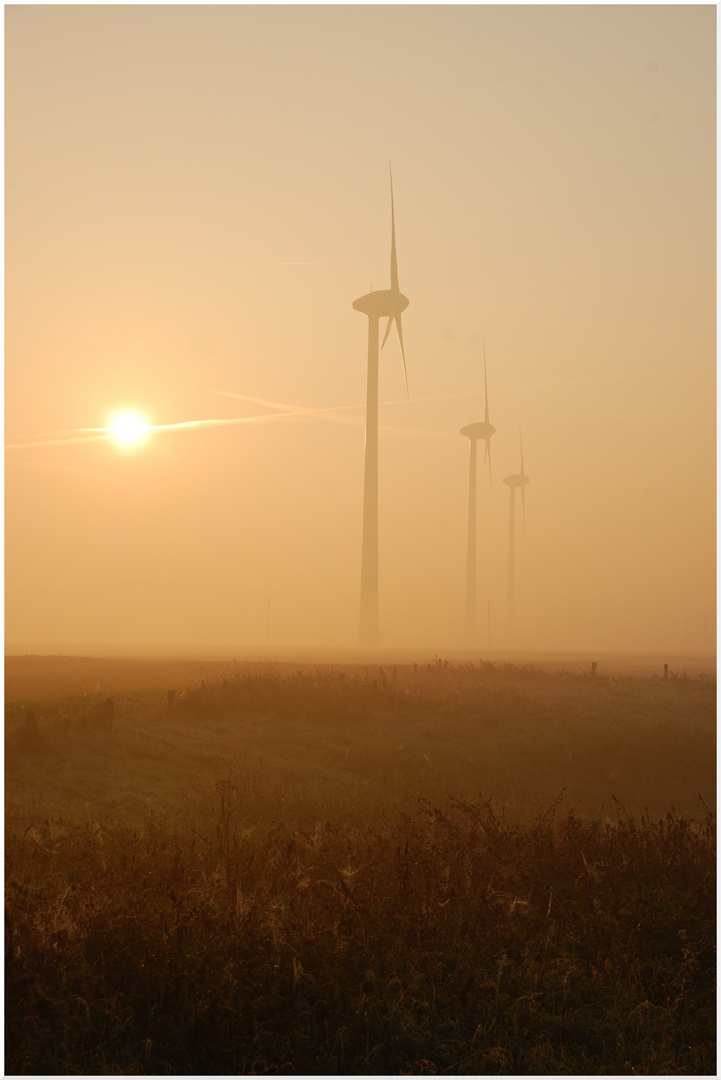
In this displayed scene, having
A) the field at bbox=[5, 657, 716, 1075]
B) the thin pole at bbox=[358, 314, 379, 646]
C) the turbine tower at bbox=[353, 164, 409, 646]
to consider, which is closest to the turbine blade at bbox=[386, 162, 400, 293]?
the turbine tower at bbox=[353, 164, 409, 646]

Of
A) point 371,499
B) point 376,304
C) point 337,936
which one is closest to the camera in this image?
point 337,936

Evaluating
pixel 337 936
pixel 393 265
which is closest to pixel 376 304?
pixel 393 265

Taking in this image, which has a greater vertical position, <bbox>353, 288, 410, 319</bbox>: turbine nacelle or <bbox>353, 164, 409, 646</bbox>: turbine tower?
<bbox>353, 288, 410, 319</bbox>: turbine nacelle

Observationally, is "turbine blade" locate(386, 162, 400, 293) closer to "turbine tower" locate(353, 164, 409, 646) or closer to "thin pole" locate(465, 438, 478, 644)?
"turbine tower" locate(353, 164, 409, 646)

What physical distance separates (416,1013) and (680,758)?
808 inches

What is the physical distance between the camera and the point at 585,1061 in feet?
19.0

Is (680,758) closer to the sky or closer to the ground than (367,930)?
closer to the ground

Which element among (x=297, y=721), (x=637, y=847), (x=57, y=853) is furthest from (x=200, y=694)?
(x=637, y=847)

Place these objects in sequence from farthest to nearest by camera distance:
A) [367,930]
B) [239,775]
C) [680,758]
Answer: [680,758]
[239,775]
[367,930]

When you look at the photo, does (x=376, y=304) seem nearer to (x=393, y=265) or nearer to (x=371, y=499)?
(x=393, y=265)

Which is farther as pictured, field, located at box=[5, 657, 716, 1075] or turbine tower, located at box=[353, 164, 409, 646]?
turbine tower, located at box=[353, 164, 409, 646]

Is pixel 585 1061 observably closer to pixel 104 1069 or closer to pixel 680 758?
pixel 104 1069

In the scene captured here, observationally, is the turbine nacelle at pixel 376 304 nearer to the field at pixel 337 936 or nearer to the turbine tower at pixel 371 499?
the turbine tower at pixel 371 499

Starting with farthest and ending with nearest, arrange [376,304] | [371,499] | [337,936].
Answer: [376,304]
[371,499]
[337,936]
